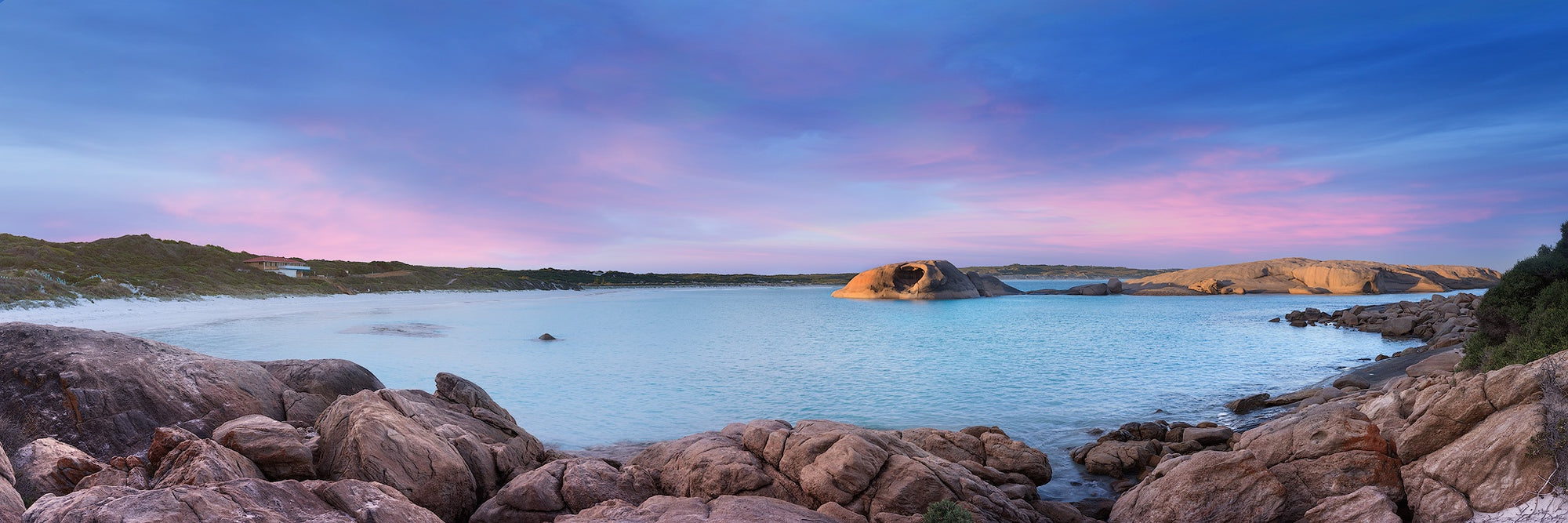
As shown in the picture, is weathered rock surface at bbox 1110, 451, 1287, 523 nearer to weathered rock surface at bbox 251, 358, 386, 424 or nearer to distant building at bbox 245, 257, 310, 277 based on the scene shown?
weathered rock surface at bbox 251, 358, 386, 424

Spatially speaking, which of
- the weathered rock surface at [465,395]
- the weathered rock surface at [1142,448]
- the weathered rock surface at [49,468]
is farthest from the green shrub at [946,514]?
the weathered rock surface at [49,468]

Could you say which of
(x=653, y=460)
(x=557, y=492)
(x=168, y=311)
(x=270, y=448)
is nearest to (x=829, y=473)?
(x=653, y=460)

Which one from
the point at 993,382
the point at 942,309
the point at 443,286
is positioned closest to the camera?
the point at 993,382

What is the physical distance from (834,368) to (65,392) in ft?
74.2

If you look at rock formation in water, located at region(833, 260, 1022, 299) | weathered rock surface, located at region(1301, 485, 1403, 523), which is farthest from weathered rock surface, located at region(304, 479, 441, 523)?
rock formation in water, located at region(833, 260, 1022, 299)

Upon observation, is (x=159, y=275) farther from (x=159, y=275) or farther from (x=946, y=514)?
(x=946, y=514)

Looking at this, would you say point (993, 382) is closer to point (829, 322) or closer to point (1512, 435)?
point (1512, 435)

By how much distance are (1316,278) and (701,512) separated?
126269mm

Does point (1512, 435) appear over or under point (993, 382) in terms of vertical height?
over

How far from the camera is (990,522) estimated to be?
28.9ft

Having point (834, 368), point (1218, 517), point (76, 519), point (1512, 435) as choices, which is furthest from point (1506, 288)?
point (76, 519)

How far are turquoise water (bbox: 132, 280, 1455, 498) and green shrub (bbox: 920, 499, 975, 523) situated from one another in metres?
4.70

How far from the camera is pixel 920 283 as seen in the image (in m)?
91.9

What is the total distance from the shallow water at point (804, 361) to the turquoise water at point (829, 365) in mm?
123
